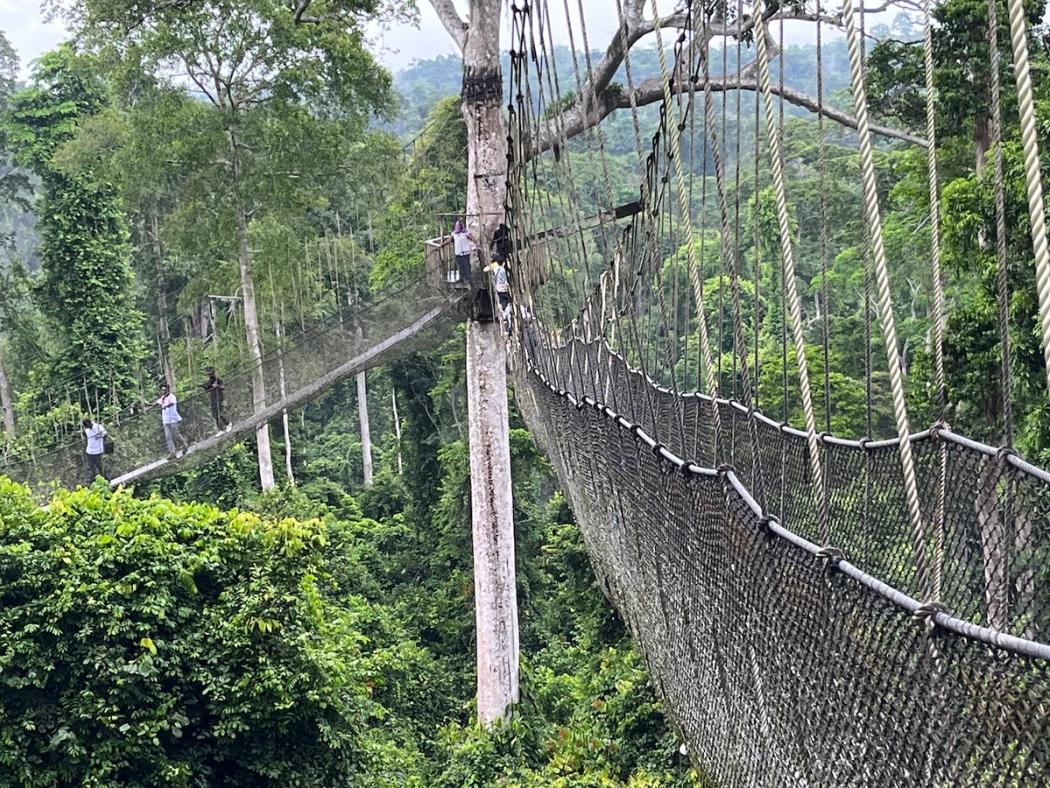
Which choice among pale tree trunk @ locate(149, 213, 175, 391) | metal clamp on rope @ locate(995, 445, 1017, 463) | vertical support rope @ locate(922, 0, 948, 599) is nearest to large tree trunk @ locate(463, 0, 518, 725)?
vertical support rope @ locate(922, 0, 948, 599)

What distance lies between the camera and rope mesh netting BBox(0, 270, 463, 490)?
7238 millimetres

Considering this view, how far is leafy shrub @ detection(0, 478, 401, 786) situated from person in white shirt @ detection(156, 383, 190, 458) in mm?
1504

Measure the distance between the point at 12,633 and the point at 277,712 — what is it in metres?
1.26

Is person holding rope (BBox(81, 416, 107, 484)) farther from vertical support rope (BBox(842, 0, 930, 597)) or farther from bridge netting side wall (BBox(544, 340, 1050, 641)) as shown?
vertical support rope (BBox(842, 0, 930, 597))

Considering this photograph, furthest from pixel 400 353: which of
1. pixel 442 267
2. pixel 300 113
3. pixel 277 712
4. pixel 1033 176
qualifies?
pixel 1033 176

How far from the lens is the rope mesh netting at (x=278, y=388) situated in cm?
724

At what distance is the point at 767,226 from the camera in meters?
16.7

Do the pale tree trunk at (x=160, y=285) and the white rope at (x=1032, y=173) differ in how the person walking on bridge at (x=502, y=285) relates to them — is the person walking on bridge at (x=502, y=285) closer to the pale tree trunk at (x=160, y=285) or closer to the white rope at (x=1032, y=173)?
the white rope at (x=1032, y=173)

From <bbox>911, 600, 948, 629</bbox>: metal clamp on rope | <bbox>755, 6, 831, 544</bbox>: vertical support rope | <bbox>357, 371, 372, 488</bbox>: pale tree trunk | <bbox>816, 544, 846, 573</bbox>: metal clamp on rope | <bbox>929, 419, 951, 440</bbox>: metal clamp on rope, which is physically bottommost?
<bbox>357, 371, 372, 488</bbox>: pale tree trunk

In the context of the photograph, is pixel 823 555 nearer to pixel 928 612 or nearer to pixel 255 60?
pixel 928 612

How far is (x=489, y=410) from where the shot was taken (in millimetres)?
7285

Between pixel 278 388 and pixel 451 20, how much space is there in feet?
9.15

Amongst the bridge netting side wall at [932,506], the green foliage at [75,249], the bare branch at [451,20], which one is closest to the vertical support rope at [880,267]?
the bridge netting side wall at [932,506]

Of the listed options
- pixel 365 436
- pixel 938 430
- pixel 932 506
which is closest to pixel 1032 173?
pixel 938 430
